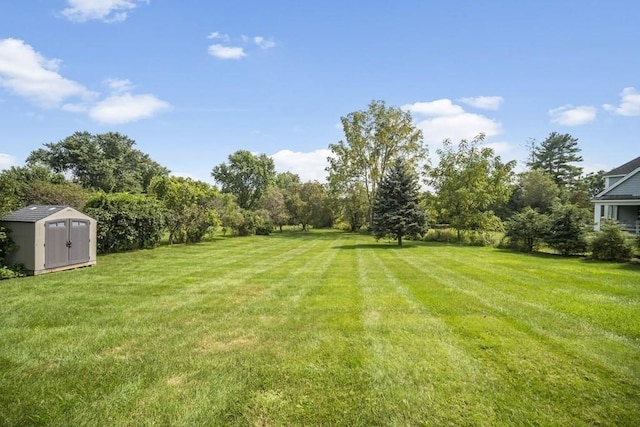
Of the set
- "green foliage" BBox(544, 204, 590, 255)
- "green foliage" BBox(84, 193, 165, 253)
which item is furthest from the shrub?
"green foliage" BBox(84, 193, 165, 253)

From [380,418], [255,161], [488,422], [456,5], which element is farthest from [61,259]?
[255,161]

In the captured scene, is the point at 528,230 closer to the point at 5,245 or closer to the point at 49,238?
the point at 49,238

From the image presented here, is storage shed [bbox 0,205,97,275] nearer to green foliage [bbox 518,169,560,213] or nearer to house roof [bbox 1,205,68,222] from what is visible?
house roof [bbox 1,205,68,222]

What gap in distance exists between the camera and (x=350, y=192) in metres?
35.2

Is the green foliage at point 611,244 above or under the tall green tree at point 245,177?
under

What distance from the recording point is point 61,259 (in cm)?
1010

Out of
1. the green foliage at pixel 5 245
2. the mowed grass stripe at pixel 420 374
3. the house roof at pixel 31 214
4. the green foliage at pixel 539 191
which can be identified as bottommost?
the mowed grass stripe at pixel 420 374

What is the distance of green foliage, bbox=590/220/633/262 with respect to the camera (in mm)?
12722

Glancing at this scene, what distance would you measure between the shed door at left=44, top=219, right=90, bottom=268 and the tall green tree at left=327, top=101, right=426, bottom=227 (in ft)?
84.0

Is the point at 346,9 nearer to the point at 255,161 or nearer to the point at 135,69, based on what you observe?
the point at 135,69

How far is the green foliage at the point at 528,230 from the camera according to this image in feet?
53.8

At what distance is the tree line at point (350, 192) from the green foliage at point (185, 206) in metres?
0.07

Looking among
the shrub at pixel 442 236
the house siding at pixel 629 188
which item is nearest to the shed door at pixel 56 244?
the shrub at pixel 442 236

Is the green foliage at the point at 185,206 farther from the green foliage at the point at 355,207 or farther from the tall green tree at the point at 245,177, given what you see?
the tall green tree at the point at 245,177
